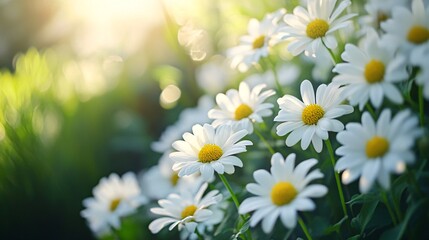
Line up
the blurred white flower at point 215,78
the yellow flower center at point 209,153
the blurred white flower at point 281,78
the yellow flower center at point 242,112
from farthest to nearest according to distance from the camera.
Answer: the blurred white flower at point 215,78 < the blurred white flower at point 281,78 < the yellow flower center at point 242,112 < the yellow flower center at point 209,153

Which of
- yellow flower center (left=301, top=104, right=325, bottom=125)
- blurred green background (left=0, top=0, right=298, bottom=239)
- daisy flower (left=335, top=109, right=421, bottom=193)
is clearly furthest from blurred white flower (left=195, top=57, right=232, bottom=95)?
daisy flower (left=335, top=109, right=421, bottom=193)

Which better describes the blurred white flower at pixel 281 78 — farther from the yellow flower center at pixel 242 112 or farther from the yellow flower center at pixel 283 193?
the yellow flower center at pixel 283 193

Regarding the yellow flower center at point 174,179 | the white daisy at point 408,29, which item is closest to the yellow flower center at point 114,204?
the yellow flower center at point 174,179

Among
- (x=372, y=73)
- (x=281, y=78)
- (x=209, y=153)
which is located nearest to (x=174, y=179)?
(x=281, y=78)

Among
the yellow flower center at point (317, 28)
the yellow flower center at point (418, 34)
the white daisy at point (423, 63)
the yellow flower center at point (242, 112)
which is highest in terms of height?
the yellow flower center at point (317, 28)

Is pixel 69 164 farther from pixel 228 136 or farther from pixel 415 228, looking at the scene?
pixel 415 228

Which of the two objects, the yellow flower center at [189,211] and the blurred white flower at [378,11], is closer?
the yellow flower center at [189,211]

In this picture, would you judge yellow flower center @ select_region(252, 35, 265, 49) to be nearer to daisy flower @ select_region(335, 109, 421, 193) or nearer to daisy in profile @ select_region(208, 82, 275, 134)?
daisy in profile @ select_region(208, 82, 275, 134)
